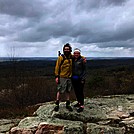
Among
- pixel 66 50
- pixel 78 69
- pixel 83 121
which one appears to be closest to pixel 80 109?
pixel 83 121

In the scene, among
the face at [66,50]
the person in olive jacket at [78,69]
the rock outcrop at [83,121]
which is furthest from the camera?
the person in olive jacket at [78,69]

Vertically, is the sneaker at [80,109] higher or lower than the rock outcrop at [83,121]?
higher

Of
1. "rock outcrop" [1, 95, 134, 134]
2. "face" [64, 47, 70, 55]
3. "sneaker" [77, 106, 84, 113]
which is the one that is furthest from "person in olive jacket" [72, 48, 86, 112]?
Answer: "rock outcrop" [1, 95, 134, 134]

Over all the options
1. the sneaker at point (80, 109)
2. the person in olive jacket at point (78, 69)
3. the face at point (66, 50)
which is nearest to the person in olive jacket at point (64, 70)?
the face at point (66, 50)

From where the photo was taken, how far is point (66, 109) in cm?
876

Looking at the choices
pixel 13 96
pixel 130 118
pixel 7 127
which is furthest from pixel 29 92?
pixel 130 118

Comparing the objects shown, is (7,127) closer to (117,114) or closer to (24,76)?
(117,114)

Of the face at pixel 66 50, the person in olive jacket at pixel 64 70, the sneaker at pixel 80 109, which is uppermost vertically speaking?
the face at pixel 66 50

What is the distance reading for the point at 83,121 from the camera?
27.6 feet

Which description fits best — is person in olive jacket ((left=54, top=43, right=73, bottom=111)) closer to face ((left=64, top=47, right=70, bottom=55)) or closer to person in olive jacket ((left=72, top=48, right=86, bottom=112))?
face ((left=64, top=47, right=70, bottom=55))

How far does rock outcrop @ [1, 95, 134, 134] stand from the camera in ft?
25.1

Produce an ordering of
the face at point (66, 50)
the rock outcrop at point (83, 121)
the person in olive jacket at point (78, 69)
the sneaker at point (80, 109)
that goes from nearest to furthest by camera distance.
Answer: the rock outcrop at point (83, 121)
the face at point (66, 50)
the person in olive jacket at point (78, 69)
the sneaker at point (80, 109)

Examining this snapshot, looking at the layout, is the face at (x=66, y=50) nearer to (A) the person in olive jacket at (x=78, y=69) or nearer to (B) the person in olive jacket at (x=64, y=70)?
(B) the person in olive jacket at (x=64, y=70)

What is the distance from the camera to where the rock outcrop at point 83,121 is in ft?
25.1
